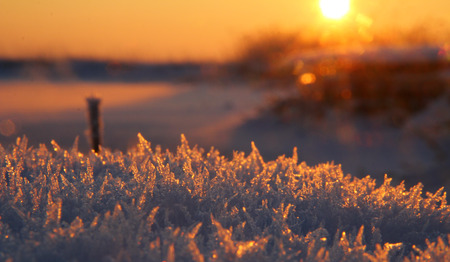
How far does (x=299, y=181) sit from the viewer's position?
1995mm

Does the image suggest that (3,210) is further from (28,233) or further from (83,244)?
(83,244)

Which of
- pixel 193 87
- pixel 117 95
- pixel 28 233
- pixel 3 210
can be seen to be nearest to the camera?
pixel 28 233

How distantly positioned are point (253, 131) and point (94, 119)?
4353 millimetres

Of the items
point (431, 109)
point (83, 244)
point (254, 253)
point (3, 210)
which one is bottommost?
point (254, 253)

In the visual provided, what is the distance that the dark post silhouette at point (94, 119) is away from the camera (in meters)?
2.85

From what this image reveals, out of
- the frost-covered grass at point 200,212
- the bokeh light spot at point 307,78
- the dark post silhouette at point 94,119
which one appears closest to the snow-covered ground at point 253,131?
the bokeh light spot at point 307,78

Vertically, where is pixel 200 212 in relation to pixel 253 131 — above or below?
below

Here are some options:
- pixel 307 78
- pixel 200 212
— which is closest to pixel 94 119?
pixel 200 212

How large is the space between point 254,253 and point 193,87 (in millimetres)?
12135

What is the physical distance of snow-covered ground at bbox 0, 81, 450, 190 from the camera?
18.1 feet

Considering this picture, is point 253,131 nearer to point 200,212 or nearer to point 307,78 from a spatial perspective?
point 307,78

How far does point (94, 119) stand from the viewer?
2939 millimetres

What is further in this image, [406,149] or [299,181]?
[406,149]

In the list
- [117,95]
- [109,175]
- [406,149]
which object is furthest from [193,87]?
[109,175]
